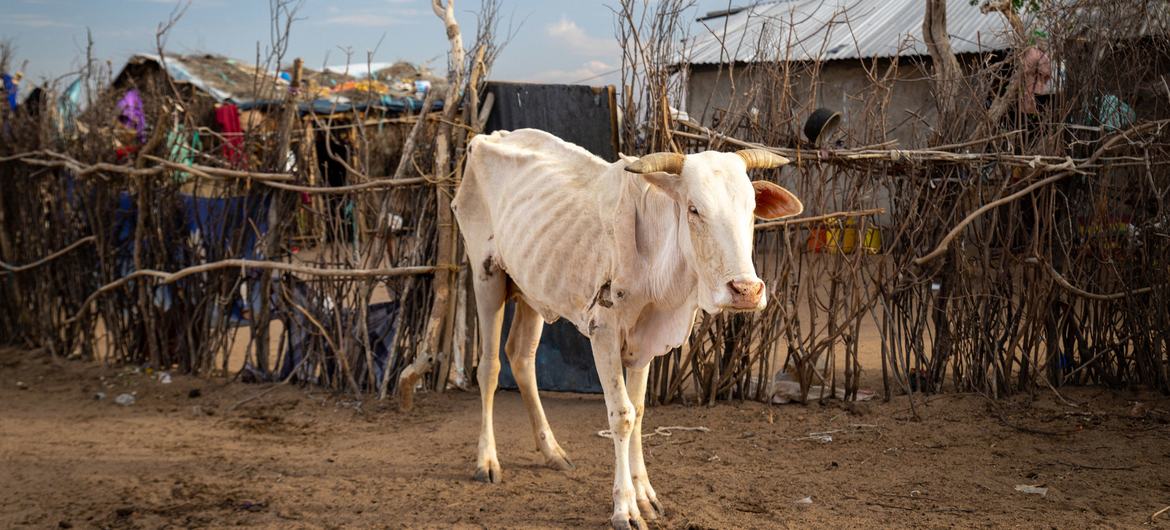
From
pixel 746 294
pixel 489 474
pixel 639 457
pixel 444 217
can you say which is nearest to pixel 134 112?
pixel 444 217

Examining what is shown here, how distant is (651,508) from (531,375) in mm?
1019

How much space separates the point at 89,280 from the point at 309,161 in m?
2.21

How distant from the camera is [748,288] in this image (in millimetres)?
2957

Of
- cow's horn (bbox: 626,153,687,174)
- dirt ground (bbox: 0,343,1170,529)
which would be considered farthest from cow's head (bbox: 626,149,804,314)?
dirt ground (bbox: 0,343,1170,529)

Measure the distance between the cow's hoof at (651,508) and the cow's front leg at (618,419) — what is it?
0.08m

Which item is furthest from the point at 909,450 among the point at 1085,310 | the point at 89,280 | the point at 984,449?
A: the point at 89,280

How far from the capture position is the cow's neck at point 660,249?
3.37 m

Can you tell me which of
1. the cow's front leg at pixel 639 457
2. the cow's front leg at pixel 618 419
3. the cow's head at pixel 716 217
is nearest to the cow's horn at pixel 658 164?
the cow's head at pixel 716 217

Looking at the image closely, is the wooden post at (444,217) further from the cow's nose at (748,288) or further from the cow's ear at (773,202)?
the cow's nose at (748,288)

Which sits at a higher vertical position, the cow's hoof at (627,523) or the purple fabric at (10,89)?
the purple fabric at (10,89)

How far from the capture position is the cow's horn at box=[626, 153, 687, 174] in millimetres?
3150

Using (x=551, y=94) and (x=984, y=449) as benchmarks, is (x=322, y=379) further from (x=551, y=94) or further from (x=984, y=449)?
(x=984, y=449)

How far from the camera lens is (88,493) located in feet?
13.5

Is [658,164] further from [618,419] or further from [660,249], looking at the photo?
[618,419]
